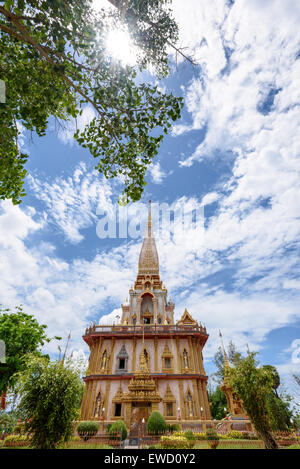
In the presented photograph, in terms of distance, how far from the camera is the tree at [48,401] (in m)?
9.30

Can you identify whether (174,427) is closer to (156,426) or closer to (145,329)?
(156,426)

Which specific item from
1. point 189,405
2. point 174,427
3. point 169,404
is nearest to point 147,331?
point 169,404

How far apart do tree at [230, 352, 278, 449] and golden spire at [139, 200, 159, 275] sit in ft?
76.9

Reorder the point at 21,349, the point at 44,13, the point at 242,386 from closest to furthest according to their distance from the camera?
the point at 44,13 < the point at 242,386 < the point at 21,349

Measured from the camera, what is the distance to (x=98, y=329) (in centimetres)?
2655

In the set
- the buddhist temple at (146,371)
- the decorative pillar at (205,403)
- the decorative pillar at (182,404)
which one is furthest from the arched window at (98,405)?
the decorative pillar at (205,403)

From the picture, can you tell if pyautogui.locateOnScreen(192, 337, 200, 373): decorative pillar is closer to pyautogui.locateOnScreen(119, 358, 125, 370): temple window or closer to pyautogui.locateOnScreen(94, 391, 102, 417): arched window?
pyautogui.locateOnScreen(119, 358, 125, 370): temple window

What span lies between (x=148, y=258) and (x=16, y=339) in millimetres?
21202

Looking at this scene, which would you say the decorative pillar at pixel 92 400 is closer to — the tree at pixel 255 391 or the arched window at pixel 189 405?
the arched window at pixel 189 405

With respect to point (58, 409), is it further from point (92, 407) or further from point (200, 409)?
point (200, 409)

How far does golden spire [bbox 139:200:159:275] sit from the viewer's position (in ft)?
116

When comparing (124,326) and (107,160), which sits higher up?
(124,326)

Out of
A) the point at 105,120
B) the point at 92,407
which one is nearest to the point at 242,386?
the point at 105,120
